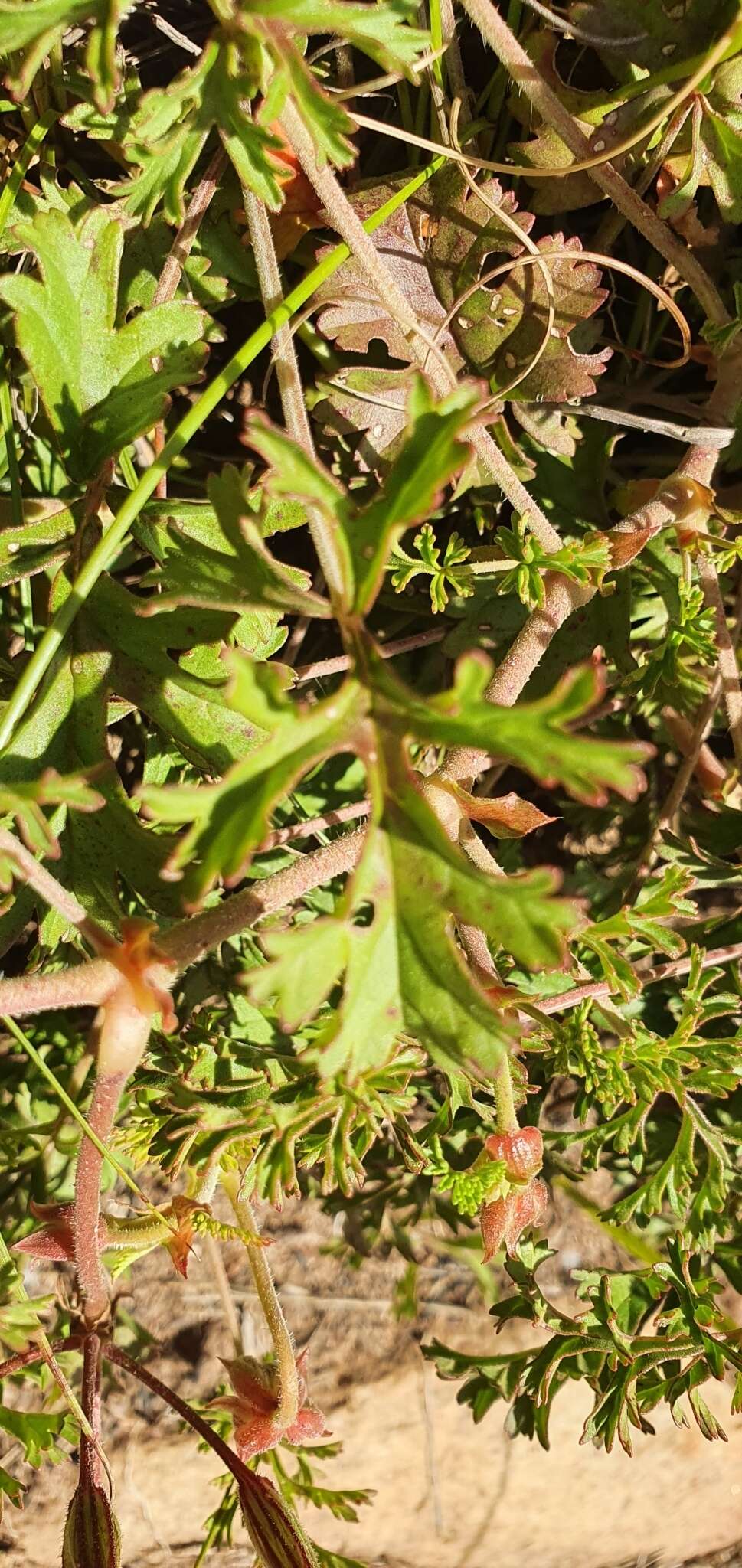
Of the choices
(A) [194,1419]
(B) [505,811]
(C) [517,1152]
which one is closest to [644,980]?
(C) [517,1152]

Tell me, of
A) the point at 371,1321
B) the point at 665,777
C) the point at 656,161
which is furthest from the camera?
the point at 371,1321

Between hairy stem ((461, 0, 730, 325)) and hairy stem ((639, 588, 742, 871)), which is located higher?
hairy stem ((461, 0, 730, 325))

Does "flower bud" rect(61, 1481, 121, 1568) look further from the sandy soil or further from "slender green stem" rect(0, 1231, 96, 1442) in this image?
the sandy soil

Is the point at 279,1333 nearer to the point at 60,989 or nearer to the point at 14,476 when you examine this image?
the point at 60,989

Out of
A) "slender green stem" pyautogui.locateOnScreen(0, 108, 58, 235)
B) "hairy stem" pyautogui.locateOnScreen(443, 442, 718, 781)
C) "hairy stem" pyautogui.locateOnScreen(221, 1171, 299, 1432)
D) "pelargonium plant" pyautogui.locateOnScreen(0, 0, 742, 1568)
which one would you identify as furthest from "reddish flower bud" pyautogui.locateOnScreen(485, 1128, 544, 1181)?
"slender green stem" pyautogui.locateOnScreen(0, 108, 58, 235)

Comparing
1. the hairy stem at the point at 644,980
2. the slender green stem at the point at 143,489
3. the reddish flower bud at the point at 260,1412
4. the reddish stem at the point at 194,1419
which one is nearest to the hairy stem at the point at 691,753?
the hairy stem at the point at 644,980

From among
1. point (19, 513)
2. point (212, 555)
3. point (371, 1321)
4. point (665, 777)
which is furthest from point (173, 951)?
point (371, 1321)

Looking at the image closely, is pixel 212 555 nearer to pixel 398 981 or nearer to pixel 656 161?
pixel 398 981
